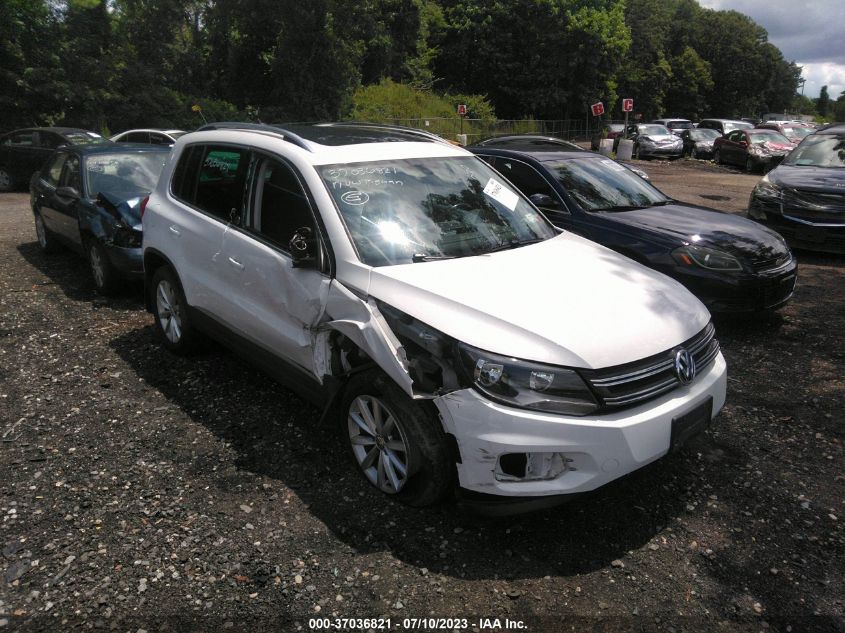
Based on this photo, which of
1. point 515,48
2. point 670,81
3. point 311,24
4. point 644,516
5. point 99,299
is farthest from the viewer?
point 670,81

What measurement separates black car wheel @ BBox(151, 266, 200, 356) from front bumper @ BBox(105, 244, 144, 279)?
4.02ft

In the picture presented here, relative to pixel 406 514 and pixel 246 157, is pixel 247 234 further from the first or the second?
pixel 406 514

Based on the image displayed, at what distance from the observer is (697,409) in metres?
3.30

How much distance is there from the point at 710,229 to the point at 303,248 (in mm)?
4076

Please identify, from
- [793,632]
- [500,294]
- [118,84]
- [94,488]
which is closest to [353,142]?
[500,294]

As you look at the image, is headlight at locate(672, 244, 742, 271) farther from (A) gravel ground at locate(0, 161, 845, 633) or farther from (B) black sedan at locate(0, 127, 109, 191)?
(B) black sedan at locate(0, 127, 109, 191)

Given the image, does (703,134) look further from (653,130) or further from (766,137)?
(766,137)

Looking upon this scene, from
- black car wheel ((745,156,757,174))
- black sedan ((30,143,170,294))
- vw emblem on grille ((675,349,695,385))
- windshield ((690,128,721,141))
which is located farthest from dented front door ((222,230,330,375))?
windshield ((690,128,721,141))

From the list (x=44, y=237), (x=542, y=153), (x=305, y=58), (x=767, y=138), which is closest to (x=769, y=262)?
(x=542, y=153)

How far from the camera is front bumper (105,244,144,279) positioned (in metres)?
6.61

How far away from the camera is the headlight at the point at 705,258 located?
569cm

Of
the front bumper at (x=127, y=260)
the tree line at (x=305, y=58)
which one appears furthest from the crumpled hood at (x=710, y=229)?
the tree line at (x=305, y=58)

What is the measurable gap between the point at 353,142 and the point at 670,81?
71776mm

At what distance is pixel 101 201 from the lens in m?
7.06
